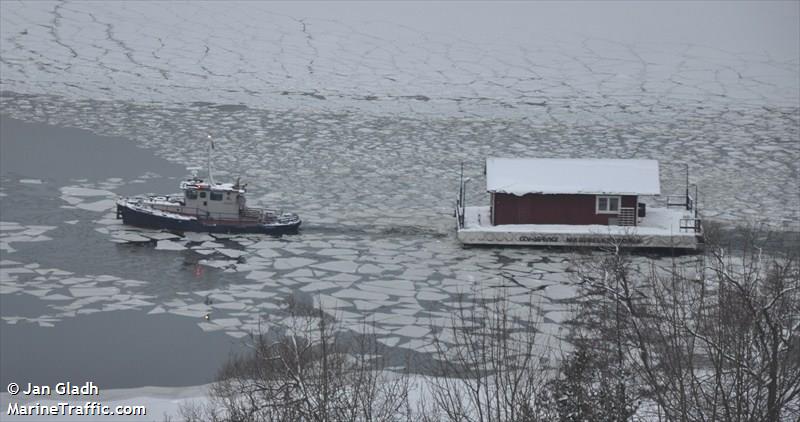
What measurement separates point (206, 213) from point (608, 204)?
6569 mm

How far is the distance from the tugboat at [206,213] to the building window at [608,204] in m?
4.89

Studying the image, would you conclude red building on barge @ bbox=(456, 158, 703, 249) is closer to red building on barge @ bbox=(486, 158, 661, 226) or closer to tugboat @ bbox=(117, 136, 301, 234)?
red building on barge @ bbox=(486, 158, 661, 226)

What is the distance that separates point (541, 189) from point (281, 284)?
5.25 meters

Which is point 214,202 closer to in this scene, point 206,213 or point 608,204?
point 206,213

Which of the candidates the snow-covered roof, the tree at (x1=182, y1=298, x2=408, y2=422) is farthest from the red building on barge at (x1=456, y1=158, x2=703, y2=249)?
the tree at (x1=182, y1=298, x2=408, y2=422)

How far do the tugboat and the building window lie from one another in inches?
193

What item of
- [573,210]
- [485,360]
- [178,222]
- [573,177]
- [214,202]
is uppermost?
[573,177]

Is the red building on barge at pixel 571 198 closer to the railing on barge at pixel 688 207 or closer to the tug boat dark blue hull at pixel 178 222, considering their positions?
the railing on barge at pixel 688 207

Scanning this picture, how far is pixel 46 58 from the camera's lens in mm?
32406

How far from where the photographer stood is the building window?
20578 millimetres

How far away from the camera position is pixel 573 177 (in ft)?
68.8

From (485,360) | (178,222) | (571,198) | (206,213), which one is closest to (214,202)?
(206,213)

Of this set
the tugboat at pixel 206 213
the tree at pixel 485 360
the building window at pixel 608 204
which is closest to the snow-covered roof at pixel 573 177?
the building window at pixel 608 204

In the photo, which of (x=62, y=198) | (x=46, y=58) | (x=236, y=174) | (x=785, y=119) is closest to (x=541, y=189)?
(x=236, y=174)
